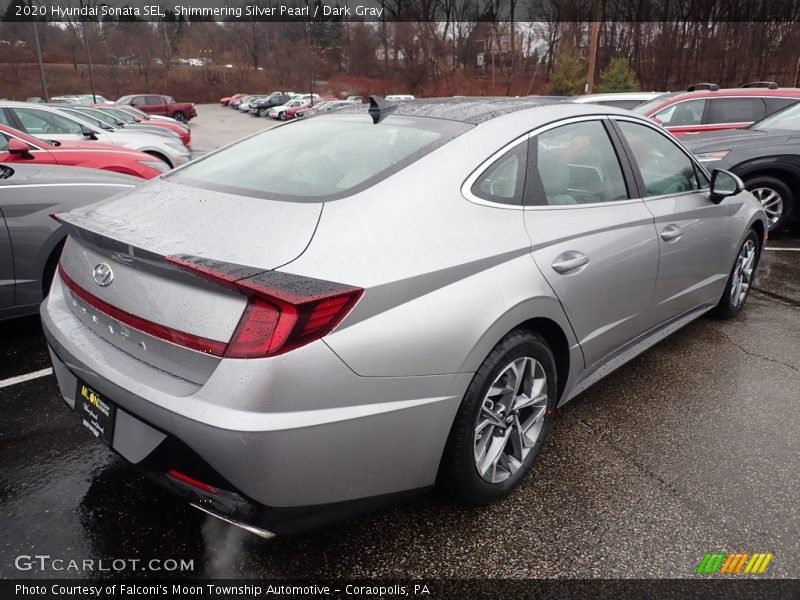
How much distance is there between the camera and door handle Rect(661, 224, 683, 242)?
303 cm

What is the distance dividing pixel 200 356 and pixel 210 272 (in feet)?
0.81

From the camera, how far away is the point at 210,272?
5.31 ft

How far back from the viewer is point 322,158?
2.39 m

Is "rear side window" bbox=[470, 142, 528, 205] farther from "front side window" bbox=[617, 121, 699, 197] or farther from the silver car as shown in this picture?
the silver car

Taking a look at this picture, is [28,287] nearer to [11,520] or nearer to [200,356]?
[11,520]

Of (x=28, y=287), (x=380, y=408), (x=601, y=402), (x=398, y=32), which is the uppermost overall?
(x=398, y=32)

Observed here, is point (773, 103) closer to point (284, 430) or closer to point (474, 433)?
point (474, 433)

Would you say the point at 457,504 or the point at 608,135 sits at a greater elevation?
the point at 608,135

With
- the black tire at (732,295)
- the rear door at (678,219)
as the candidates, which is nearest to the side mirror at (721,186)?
the rear door at (678,219)

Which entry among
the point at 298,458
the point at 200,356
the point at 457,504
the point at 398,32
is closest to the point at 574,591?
the point at 457,504

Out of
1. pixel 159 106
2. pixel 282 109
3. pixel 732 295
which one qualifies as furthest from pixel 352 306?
pixel 282 109

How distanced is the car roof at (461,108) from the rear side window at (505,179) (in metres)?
0.21

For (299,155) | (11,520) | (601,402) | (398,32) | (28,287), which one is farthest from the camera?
(398,32)

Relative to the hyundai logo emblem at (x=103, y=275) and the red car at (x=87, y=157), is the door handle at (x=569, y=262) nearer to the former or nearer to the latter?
the hyundai logo emblem at (x=103, y=275)
